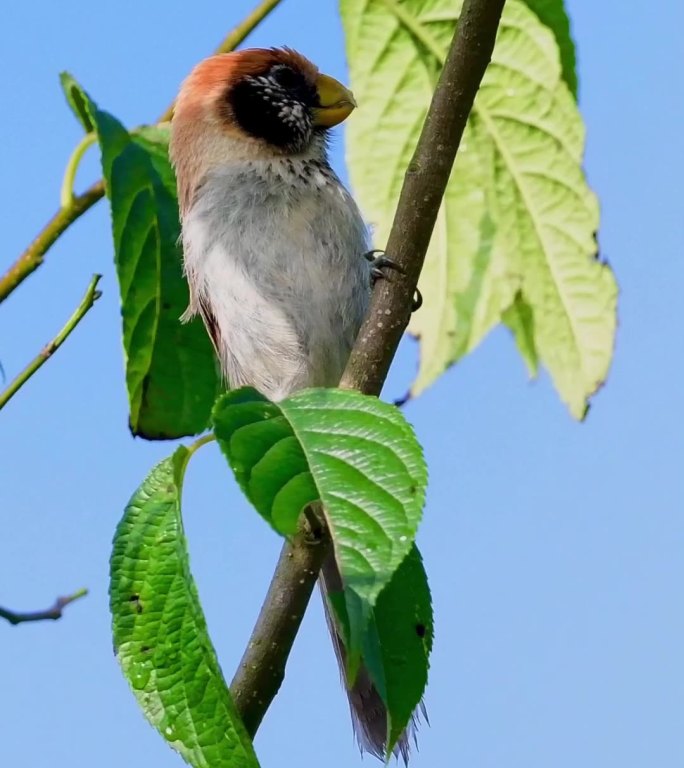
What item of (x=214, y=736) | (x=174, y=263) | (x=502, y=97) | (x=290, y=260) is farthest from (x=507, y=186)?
(x=214, y=736)

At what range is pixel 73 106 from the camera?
10.2ft

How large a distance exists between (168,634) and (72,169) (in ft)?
4.07

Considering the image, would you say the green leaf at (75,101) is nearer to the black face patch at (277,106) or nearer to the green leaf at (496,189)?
the green leaf at (496,189)

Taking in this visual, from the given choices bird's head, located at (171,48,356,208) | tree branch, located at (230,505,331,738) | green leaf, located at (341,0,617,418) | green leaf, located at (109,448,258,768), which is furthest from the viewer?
bird's head, located at (171,48,356,208)

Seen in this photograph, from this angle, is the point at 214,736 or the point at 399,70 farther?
the point at 399,70

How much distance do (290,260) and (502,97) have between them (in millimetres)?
1425

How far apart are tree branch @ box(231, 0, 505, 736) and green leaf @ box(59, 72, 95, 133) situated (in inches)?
33.0

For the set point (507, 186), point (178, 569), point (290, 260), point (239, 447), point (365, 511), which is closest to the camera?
point (365, 511)

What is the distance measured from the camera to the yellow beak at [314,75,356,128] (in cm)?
530

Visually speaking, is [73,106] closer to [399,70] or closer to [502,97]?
[399,70]

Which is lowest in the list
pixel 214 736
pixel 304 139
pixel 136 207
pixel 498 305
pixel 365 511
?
pixel 214 736

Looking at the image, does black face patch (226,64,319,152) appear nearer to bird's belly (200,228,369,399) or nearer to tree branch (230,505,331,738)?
bird's belly (200,228,369,399)

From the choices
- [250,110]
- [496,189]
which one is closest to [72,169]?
[496,189]

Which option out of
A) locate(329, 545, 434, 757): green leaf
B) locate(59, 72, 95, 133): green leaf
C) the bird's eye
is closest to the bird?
the bird's eye
